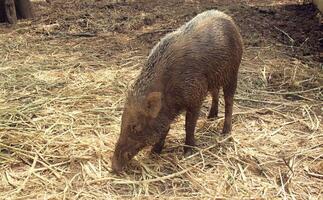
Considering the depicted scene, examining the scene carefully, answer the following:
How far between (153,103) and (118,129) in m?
0.92

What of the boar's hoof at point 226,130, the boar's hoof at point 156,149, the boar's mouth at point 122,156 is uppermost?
the boar's mouth at point 122,156

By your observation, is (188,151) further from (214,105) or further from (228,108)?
(214,105)

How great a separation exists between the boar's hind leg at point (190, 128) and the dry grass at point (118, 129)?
0.30 ft

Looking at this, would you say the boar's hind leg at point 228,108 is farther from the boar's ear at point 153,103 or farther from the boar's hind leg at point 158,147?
the boar's ear at point 153,103

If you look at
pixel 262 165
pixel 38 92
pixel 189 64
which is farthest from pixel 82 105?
pixel 262 165

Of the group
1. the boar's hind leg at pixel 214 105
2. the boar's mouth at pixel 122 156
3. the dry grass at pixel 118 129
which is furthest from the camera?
the boar's hind leg at pixel 214 105

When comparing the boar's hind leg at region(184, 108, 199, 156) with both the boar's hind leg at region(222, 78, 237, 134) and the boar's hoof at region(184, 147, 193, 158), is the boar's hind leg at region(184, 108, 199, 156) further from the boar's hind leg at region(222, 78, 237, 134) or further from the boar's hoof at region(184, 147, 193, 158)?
the boar's hind leg at region(222, 78, 237, 134)

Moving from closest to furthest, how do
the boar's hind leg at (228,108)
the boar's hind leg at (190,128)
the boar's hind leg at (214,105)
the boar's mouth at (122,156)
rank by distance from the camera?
the boar's mouth at (122,156), the boar's hind leg at (190,128), the boar's hind leg at (228,108), the boar's hind leg at (214,105)

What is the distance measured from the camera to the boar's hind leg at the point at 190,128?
433 centimetres

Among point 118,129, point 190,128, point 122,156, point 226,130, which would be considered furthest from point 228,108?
point 122,156

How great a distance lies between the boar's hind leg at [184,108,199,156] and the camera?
14.2ft

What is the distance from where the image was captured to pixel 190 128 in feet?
14.3

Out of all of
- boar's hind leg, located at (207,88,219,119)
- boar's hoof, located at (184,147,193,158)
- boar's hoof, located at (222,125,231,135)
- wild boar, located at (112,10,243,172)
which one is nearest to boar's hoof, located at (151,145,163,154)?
wild boar, located at (112,10,243,172)

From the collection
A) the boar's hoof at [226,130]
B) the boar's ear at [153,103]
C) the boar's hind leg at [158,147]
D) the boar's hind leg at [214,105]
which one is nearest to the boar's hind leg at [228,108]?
the boar's hoof at [226,130]
